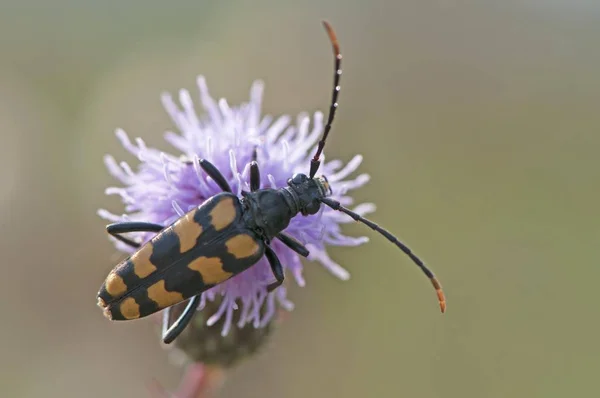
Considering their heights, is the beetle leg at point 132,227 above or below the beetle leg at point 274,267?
above

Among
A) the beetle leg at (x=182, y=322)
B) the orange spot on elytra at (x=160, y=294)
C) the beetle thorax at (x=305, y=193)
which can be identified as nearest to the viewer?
the orange spot on elytra at (x=160, y=294)

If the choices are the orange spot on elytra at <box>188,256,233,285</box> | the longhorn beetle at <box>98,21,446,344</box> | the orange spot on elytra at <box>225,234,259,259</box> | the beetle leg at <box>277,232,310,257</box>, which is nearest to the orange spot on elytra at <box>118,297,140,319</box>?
the longhorn beetle at <box>98,21,446,344</box>

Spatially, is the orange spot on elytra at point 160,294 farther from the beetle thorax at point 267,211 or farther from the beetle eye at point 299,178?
the beetle eye at point 299,178

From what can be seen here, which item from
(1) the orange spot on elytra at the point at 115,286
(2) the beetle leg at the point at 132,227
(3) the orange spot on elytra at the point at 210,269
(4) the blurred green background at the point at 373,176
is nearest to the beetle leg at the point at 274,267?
(3) the orange spot on elytra at the point at 210,269

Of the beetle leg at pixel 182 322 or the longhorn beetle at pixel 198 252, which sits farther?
the beetle leg at pixel 182 322

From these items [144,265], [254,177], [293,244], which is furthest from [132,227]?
[293,244]

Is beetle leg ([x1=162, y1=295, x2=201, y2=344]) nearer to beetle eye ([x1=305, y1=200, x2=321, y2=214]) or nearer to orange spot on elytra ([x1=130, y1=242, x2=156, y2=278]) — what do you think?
orange spot on elytra ([x1=130, y1=242, x2=156, y2=278])

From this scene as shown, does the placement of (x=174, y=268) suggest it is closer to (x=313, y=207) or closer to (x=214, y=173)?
(x=214, y=173)

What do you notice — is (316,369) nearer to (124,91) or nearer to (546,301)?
(546,301)

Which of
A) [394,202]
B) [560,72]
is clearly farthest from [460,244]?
[560,72]
